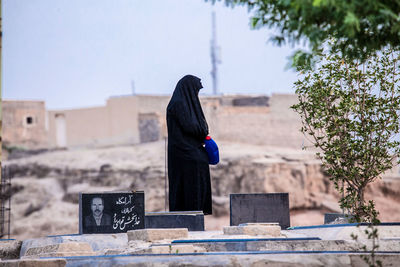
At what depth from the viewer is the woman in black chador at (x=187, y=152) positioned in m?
11.9

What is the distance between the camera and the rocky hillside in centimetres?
3500

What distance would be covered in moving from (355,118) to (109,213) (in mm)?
4473

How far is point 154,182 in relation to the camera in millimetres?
35844

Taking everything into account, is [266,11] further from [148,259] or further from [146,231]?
[146,231]

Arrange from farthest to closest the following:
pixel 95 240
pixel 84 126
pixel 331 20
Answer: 1. pixel 84 126
2. pixel 95 240
3. pixel 331 20

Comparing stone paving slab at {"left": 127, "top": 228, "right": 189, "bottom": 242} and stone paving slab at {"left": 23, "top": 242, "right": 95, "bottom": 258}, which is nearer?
stone paving slab at {"left": 23, "top": 242, "right": 95, "bottom": 258}

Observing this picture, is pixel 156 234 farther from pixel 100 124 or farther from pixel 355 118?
pixel 100 124

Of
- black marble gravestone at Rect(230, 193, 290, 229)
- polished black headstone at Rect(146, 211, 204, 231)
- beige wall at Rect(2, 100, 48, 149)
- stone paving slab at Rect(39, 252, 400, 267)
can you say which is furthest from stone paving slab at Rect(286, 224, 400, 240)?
beige wall at Rect(2, 100, 48, 149)

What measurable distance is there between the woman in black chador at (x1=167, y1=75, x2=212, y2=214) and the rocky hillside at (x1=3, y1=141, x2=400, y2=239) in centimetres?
2212

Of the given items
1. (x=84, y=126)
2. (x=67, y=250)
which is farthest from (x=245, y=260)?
(x=84, y=126)

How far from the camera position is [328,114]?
41.2 ft

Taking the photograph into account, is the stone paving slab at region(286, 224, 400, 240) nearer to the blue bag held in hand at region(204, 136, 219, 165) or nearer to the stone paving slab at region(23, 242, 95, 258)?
the blue bag held in hand at region(204, 136, 219, 165)

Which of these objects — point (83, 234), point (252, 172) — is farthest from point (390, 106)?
point (252, 172)

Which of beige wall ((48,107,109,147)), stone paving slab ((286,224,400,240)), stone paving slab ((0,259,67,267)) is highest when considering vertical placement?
beige wall ((48,107,109,147))
